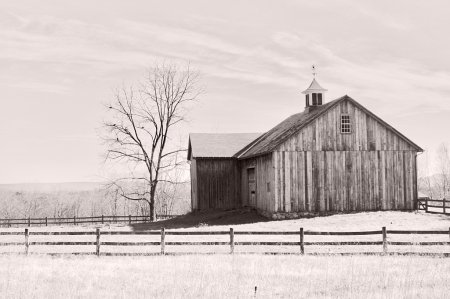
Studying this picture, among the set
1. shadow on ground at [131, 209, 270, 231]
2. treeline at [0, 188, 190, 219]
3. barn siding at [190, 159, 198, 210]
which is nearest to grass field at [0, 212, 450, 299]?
shadow on ground at [131, 209, 270, 231]

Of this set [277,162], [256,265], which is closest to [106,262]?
[256,265]

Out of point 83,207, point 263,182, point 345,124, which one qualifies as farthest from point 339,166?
point 83,207

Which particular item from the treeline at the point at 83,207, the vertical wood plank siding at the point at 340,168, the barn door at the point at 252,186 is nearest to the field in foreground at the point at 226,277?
the vertical wood plank siding at the point at 340,168

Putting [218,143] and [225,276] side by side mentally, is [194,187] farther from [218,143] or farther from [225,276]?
[225,276]

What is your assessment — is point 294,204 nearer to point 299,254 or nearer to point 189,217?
point 189,217

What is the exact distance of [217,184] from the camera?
4150 cm

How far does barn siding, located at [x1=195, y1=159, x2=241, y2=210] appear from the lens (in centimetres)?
4112

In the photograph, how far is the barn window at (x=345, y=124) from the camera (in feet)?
111

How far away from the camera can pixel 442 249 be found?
22203 mm

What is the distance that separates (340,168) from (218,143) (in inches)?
530

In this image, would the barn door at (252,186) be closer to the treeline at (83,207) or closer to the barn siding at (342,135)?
the barn siding at (342,135)

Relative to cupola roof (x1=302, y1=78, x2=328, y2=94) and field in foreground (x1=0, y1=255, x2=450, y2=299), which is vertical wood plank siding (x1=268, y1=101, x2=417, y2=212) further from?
field in foreground (x1=0, y1=255, x2=450, y2=299)

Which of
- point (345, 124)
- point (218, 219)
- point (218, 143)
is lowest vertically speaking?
point (218, 219)

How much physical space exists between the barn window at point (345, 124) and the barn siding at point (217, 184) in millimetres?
10678
